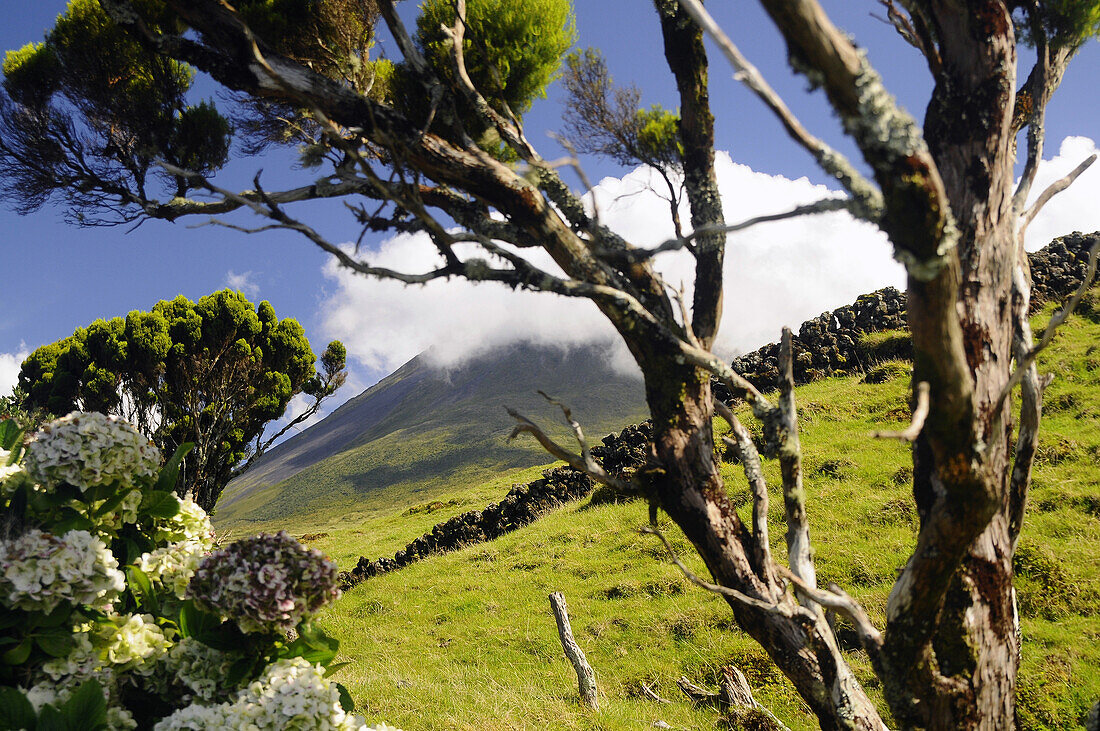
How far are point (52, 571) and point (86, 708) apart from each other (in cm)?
58

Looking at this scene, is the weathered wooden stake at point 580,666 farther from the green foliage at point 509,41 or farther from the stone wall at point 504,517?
the stone wall at point 504,517

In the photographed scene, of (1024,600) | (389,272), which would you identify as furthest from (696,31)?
(1024,600)

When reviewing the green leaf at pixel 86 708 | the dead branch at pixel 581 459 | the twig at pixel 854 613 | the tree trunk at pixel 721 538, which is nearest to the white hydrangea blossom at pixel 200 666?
the green leaf at pixel 86 708

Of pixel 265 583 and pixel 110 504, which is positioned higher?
pixel 110 504

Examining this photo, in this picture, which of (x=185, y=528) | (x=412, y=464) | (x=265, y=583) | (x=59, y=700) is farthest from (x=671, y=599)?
(x=412, y=464)

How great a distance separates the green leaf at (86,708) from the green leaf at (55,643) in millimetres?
253

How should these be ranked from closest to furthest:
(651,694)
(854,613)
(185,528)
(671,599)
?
1. (854,613)
2. (185,528)
3. (651,694)
4. (671,599)

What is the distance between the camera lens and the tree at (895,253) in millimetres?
1868

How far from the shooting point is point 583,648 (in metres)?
9.91

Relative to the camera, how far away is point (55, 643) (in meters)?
2.71

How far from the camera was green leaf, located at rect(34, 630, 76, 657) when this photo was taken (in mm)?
2682

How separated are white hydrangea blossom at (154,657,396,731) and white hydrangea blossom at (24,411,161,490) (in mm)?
1243

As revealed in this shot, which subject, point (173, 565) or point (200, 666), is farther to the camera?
point (173, 565)

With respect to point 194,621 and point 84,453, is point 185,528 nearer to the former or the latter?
point 194,621
